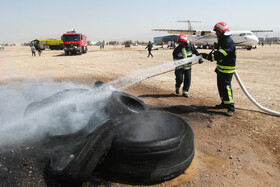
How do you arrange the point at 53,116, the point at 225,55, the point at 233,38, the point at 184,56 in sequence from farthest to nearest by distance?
1. the point at 233,38
2. the point at 184,56
3. the point at 225,55
4. the point at 53,116

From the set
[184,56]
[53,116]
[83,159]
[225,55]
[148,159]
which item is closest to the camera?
[83,159]

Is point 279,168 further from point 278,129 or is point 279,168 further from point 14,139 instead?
point 14,139

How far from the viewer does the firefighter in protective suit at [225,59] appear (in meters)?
4.50

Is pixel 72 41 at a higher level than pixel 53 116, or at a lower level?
higher

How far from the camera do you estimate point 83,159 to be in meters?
2.19

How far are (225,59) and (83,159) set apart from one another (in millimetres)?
3909

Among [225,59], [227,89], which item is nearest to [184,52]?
[225,59]

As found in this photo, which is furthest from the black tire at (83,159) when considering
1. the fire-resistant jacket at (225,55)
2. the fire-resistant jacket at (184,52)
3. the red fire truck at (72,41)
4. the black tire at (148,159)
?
the red fire truck at (72,41)

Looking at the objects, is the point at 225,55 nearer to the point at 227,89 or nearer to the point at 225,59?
the point at 225,59

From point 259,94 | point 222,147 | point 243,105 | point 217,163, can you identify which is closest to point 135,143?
point 217,163

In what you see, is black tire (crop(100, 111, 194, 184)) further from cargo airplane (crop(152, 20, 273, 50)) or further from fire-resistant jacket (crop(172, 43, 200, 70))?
cargo airplane (crop(152, 20, 273, 50))

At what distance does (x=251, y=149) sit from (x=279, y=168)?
49cm

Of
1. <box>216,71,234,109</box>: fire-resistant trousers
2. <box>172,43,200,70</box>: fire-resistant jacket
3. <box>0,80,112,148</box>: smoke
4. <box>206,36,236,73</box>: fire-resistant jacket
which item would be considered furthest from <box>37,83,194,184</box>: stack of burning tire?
<box>172,43,200,70</box>: fire-resistant jacket

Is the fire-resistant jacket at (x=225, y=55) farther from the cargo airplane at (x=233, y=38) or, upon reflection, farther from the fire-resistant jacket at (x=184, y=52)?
→ the cargo airplane at (x=233, y=38)
